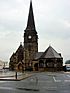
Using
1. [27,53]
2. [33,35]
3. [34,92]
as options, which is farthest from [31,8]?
[34,92]

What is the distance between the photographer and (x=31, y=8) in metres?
102

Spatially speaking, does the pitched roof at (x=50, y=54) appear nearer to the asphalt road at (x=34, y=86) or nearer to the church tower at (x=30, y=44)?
the church tower at (x=30, y=44)

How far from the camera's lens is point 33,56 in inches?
3834

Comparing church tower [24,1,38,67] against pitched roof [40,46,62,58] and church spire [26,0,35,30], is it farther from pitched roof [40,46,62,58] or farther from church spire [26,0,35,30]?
pitched roof [40,46,62,58]

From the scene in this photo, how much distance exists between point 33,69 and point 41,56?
5.73m

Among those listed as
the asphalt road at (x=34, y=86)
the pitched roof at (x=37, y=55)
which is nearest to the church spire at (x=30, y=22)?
the pitched roof at (x=37, y=55)

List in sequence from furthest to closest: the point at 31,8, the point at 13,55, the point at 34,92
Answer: the point at 13,55
the point at 31,8
the point at 34,92

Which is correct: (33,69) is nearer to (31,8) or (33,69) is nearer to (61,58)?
(61,58)

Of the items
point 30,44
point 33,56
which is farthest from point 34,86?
point 33,56

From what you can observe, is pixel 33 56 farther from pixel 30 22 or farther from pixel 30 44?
pixel 30 22

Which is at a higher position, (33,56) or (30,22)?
(30,22)

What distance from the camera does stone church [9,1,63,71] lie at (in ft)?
305

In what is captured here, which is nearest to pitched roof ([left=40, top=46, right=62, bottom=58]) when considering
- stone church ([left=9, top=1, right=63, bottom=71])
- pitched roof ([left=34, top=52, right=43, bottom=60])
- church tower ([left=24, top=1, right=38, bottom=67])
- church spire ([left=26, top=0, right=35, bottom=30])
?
stone church ([left=9, top=1, right=63, bottom=71])

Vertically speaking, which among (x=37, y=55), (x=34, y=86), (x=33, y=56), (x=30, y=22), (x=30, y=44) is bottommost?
(x=34, y=86)
